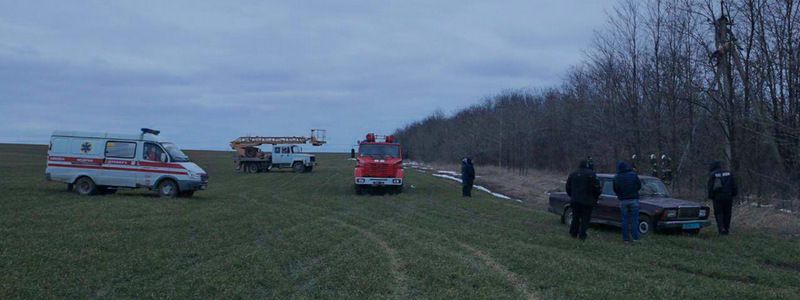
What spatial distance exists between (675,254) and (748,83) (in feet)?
36.6

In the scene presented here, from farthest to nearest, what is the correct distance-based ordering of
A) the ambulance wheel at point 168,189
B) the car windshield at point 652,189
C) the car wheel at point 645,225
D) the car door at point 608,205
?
1. the ambulance wheel at point 168,189
2. the car windshield at point 652,189
3. the car door at point 608,205
4. the car wheel at point 645,225

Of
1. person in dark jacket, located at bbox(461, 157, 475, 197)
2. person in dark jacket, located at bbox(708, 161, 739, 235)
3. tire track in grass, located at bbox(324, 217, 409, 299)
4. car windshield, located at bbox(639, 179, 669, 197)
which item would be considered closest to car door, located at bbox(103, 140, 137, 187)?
tire track in grass, located at bbox(324, 217, 409, 299)

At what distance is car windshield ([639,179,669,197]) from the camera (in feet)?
48.4

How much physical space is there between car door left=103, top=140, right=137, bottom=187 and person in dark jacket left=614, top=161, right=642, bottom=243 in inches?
628

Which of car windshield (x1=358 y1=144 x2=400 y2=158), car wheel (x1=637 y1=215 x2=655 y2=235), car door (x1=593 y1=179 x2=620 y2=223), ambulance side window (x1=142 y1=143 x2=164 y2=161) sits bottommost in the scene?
car wheel (x1=637 y1=215 x2=655 y2=235)

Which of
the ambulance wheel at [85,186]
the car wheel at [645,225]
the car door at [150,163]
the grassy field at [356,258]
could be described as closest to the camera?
the grassy field at [356,258]

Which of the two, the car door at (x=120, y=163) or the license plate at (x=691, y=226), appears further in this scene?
the car door at (x=120, y=163)

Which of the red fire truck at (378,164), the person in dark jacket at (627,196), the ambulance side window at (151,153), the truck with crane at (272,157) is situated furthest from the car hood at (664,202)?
the truck with crane at (272,157)

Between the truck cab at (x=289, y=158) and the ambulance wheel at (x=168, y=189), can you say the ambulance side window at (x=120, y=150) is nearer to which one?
the ambulance wheel at (x=168, y=189)

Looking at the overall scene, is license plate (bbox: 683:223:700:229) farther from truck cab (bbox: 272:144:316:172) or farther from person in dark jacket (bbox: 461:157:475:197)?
truck cab (bbox: 272:144:316:172)

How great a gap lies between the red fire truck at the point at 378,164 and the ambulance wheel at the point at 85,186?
9304 mm

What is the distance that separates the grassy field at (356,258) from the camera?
813 centimetres

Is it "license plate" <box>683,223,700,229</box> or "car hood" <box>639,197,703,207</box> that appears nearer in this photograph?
"license plate" <box>683,223,700,229</box>

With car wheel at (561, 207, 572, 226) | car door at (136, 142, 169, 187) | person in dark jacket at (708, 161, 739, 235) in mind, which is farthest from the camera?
car door at (136, 142, 169, 187)
